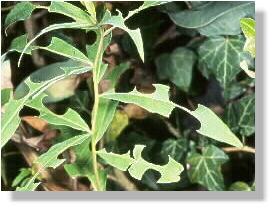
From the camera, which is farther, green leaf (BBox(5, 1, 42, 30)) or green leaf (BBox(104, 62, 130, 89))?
green leaf (BBox(104, 62, 130, 89))

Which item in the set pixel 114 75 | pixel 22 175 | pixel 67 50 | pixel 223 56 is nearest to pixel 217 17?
pixel 223 56

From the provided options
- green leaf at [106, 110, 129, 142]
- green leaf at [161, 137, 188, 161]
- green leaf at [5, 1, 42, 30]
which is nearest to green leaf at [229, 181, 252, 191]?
green leaf at [161, 137, 188, 161]

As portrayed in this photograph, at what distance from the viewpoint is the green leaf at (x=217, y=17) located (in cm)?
85

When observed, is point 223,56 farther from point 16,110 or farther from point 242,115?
point 16,110

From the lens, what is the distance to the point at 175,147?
0.97 metres

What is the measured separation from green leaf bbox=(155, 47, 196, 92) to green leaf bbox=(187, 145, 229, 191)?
0.43 ft

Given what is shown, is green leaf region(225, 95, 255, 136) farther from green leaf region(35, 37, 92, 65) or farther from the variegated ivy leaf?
green leaf region(35, 37, 92, 65)

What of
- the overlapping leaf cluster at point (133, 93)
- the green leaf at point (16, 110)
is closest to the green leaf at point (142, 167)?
the overlapping leaf cluster at point (133, 93)

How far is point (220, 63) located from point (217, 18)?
92 mm

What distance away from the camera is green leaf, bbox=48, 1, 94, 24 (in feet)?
2.09

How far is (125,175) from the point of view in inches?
36.3

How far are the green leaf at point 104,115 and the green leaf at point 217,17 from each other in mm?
215

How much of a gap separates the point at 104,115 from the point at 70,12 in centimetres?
18

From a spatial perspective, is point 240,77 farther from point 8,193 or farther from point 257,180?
point 8,193
